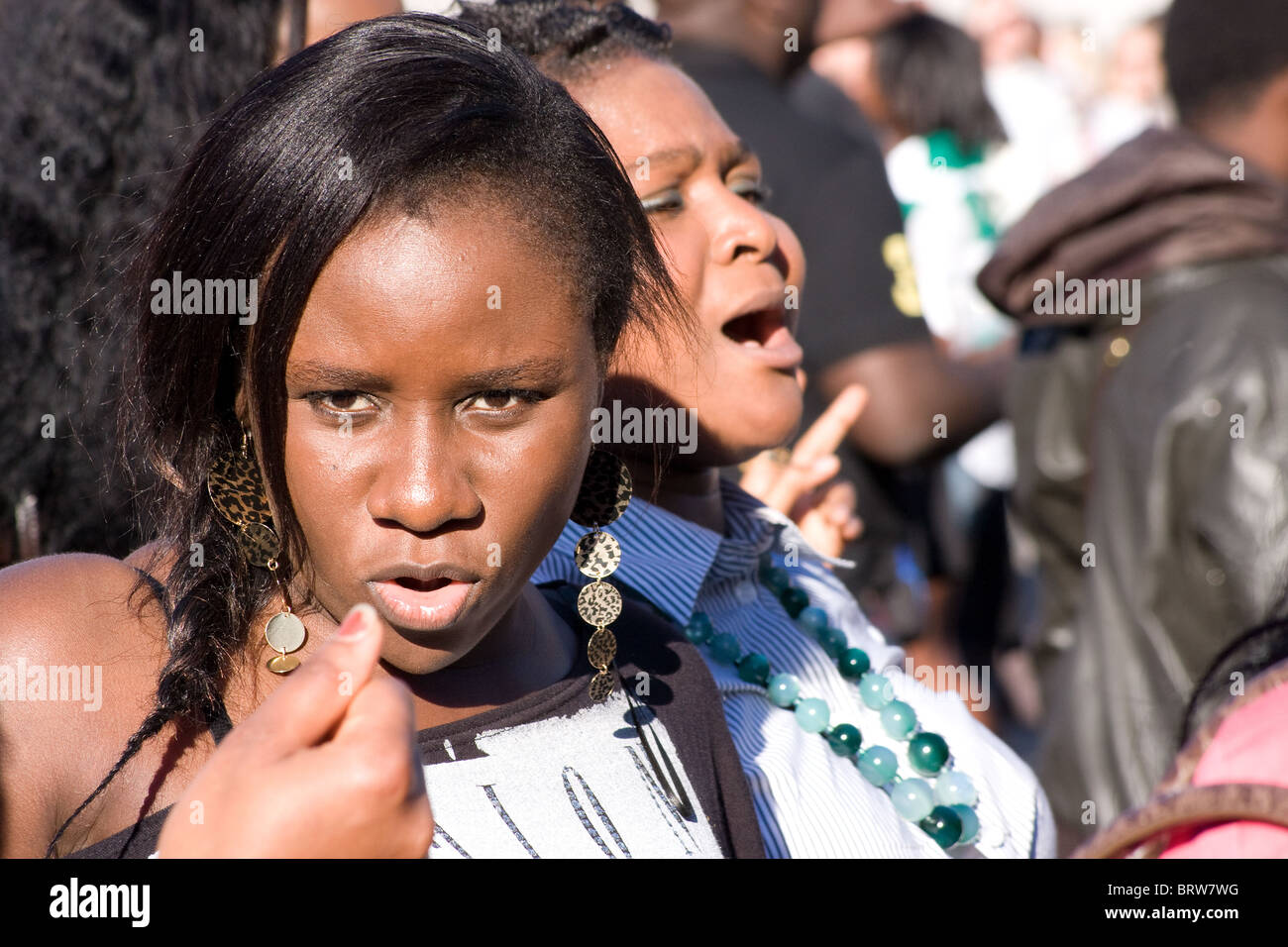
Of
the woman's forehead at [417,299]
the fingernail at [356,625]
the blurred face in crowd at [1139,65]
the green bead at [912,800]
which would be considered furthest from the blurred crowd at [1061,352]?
the blurred face in crowd at [1139,65]

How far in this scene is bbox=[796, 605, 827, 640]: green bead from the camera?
2186 millimetres

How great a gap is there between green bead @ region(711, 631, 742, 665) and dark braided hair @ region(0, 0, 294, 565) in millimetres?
948

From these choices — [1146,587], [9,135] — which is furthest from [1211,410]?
[9,135]

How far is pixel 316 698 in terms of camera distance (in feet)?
3.13

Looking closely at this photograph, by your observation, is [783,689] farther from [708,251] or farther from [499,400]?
[499,400]

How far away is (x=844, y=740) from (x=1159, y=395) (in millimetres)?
1611

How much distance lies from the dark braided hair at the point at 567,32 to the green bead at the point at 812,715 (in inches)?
40.5

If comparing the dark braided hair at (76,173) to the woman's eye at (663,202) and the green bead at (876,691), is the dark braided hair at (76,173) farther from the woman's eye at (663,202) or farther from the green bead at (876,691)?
the green bead at (876,691)

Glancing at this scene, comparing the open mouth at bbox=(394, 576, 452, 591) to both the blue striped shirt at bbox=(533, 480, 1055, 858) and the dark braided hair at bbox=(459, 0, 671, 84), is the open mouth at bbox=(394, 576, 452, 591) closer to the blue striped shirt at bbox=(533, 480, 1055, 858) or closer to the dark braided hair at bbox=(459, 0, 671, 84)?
the blue striped shirt at bbox=(533, 480, 1055, 858)

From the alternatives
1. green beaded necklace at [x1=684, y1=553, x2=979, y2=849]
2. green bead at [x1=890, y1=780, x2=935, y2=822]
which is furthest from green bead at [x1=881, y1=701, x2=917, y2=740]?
green bead at [x1=890, y1=780, x2=935, y2=822]

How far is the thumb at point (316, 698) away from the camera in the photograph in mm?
950

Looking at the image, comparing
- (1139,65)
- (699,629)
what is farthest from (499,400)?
(1139,65)

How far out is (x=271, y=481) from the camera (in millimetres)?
1384

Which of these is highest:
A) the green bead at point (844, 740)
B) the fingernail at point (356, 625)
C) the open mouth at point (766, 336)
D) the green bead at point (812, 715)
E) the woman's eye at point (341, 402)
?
the open mouth at point (766, 336)
